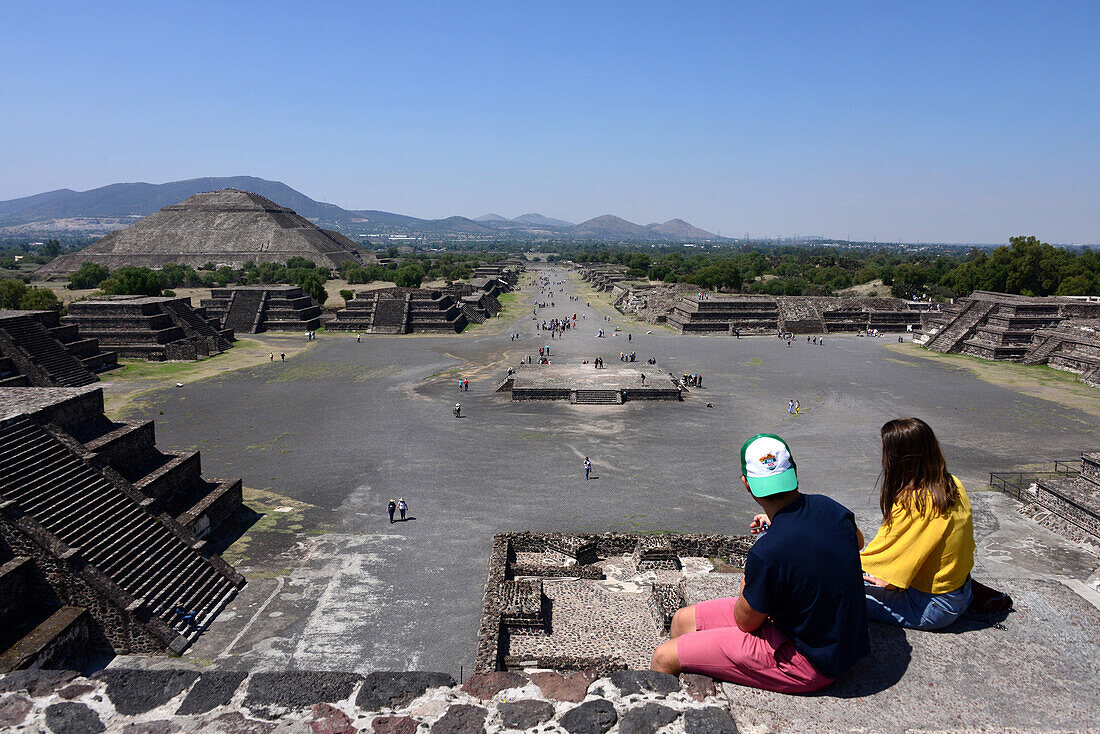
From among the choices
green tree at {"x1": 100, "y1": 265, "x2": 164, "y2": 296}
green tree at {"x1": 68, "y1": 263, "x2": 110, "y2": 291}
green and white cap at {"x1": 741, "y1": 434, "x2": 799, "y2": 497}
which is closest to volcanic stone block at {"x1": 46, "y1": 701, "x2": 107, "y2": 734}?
green and white cap at {"x1": 741, "y1": 434, "x2": 799, "y2": 497}

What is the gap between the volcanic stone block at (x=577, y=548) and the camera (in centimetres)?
1312

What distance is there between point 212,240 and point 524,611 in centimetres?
12610

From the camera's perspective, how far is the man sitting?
3.68m

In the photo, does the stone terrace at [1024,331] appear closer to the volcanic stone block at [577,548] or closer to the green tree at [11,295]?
the volcanic stone block at [577,548]

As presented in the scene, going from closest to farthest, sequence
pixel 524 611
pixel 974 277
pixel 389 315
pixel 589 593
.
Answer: pixel 524 611 → pixel 589 593 → pixel 389 315 → pixel 974 277

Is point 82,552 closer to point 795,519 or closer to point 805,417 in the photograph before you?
point 795,519

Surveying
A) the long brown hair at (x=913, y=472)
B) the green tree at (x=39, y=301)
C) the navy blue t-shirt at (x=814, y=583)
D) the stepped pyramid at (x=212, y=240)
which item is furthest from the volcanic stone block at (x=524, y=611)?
the stepped pyramid at (x=212, y=240)

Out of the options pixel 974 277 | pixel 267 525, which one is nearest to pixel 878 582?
pixel 267 525

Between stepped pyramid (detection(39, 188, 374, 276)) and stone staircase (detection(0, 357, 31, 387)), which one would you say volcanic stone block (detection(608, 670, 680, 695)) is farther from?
stepped pyramid (detection(39, 188, 374, 276))

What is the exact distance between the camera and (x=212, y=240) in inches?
4552

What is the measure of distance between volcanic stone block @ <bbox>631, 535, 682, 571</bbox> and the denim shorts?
8050mm

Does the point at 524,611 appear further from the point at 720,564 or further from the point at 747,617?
the point at 747,617

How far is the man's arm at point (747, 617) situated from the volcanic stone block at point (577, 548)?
374 inches

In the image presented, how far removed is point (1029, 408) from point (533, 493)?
2664 centimetres
